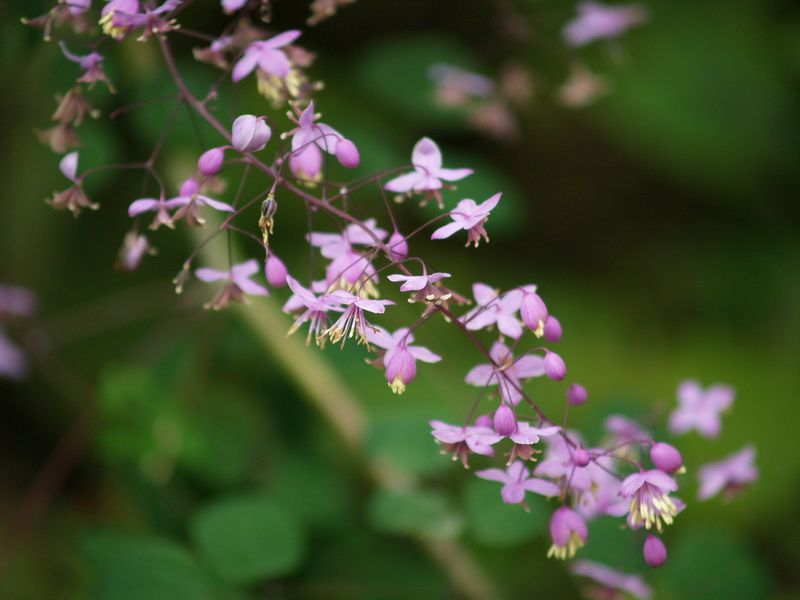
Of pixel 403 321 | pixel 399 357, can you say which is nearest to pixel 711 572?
pixel 399 357

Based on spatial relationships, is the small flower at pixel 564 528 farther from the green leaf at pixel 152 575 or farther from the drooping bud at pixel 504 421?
the green leaf at pixel 152 575

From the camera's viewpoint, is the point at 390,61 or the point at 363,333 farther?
the point at 390,61

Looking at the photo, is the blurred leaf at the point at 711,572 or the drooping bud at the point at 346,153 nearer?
the drooping bud at the point at 346,153

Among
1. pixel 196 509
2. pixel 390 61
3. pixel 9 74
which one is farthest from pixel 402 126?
pixel 196 509

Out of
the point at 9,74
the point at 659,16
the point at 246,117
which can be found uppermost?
the point at 246,117

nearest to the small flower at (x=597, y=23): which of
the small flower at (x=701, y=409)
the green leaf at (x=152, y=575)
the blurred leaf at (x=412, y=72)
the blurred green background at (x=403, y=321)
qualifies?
the blurred green background at (x=403, y=321)

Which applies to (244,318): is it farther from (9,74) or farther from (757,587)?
(757,587)

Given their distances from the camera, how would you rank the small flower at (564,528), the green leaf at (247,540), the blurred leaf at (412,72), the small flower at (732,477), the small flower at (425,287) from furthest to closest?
1. the blurred leaf at (412,72)
2. the green leaf at (247,540)
3. the small flower at (732,477)
4. the small flower at (564,528)
5. the small flower at (425,287)
